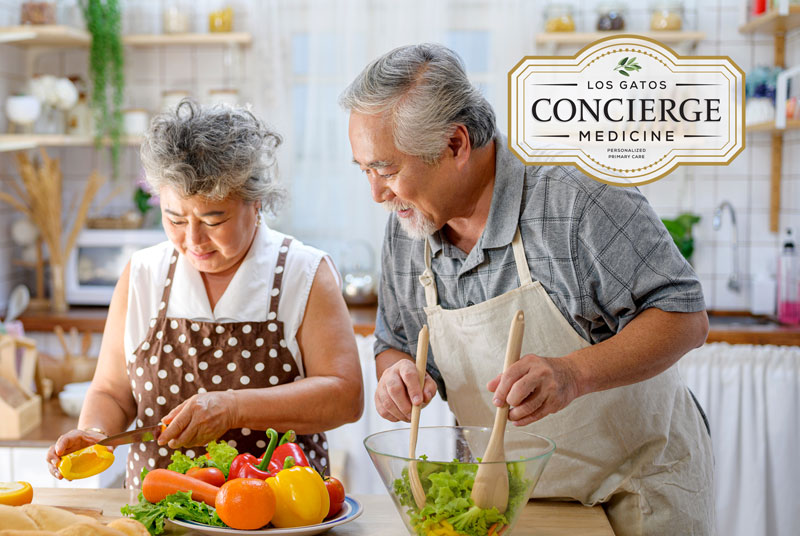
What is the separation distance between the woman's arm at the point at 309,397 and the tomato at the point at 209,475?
0.12m

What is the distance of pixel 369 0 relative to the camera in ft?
10.2

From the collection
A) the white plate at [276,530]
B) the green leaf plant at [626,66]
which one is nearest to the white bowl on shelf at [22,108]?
the white plate at [276,530]

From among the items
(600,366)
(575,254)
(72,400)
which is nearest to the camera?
(600,366)

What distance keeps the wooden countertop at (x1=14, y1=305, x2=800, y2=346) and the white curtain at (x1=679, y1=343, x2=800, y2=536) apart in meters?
0.03

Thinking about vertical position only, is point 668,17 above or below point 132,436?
above

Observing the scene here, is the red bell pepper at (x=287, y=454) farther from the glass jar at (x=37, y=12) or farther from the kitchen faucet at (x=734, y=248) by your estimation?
the glass jar at (x=37, y=12)

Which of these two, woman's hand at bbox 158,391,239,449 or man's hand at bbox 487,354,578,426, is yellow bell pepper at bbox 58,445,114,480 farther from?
man's hand at bbox 487,354,578,426

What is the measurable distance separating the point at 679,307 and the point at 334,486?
1.74 ft

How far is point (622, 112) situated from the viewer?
912mm

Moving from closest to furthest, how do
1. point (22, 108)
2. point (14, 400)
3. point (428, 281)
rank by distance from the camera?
point (428, 281), point (14, 400), point (22, 108)

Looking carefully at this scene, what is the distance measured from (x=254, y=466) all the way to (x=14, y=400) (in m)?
1.41

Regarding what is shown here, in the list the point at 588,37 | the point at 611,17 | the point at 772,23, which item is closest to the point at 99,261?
the point at 588,37

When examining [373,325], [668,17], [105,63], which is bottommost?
[373,325]

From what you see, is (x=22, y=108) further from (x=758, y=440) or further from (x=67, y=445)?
(x=758, y=440)
